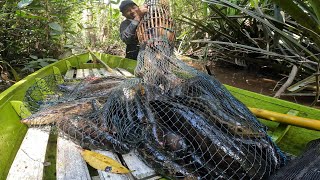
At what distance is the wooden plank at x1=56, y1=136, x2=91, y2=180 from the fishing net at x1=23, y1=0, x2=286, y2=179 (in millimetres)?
74

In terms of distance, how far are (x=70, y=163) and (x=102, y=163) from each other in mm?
218

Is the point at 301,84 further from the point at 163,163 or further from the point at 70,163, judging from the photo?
the point at 70,163

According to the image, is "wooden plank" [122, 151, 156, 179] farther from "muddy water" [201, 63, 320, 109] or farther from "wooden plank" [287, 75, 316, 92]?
"muddy water" [201, 63, 320, 109]

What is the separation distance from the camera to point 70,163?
181 cm

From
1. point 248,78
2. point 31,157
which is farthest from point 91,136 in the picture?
point 248,78

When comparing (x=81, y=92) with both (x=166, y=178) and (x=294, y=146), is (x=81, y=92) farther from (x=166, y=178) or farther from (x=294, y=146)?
(x=294, y=146)

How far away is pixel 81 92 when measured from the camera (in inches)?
113

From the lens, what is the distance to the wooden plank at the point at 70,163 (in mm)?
1685

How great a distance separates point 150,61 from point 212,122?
124 centimetres

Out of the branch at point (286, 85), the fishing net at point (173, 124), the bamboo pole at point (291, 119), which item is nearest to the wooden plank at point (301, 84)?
the branch at point (286, 85)

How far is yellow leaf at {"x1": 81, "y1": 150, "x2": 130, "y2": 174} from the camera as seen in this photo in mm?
1729

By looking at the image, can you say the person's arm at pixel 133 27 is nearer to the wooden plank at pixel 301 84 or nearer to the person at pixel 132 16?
the person at pixel 132 16

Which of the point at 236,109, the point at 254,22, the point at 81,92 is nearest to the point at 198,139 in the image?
the point at 236,109

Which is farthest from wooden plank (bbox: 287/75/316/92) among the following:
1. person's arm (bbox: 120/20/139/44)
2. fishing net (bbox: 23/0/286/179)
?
person's arm (bbox: 120/20/139/44)
